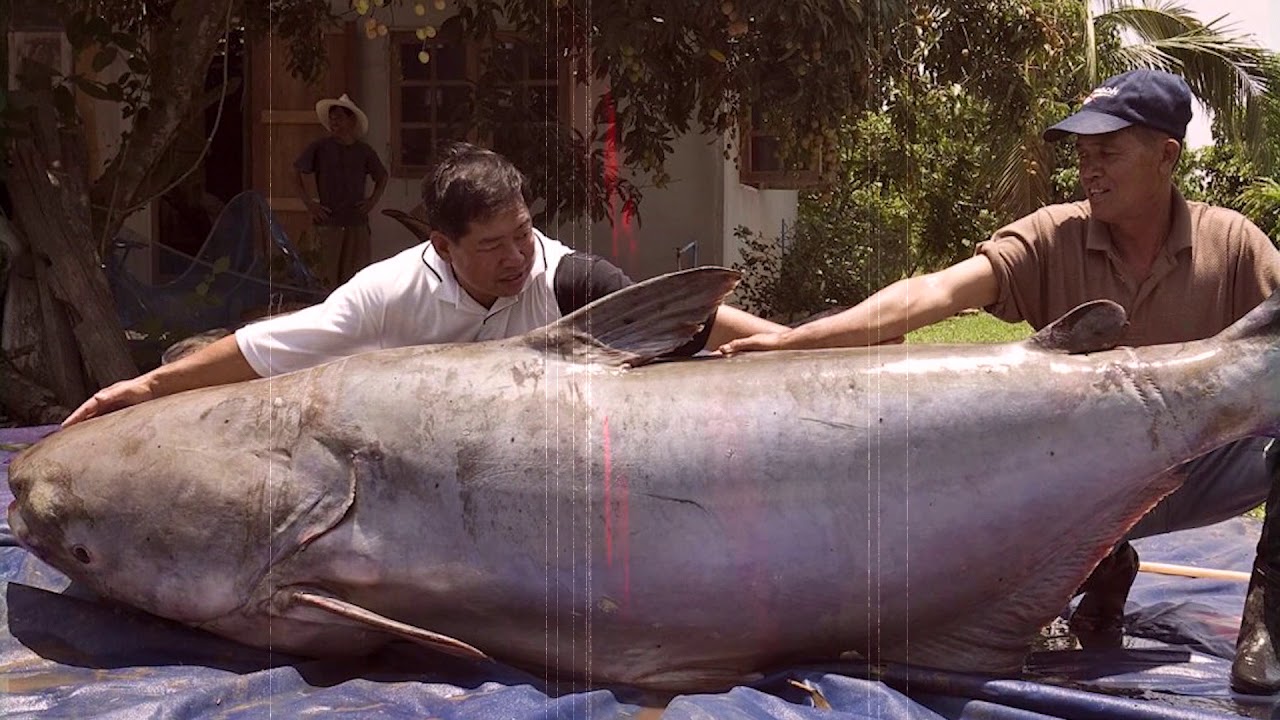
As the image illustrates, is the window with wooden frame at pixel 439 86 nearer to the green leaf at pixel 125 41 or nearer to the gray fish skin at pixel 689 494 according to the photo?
the green leaf at pixel 125 41

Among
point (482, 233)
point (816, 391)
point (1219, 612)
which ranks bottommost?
point (1219, 612)

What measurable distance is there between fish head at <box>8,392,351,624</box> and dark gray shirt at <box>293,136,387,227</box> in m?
6.39

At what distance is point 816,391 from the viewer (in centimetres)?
279

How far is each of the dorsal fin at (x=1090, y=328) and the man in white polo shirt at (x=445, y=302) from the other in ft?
2.44

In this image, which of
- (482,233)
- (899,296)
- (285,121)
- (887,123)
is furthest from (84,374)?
(887,123)

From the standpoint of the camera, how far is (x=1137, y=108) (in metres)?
3.42

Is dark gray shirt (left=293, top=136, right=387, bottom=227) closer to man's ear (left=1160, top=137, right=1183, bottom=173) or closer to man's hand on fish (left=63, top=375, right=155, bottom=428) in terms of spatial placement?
man's hand on fish (left=63, top=375, right=155, bottom=428)

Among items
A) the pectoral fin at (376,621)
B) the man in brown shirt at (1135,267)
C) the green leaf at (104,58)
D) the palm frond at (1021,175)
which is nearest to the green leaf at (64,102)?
the green leaf at (104,58)

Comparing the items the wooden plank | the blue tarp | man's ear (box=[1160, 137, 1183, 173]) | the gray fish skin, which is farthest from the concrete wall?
the gray fish skin

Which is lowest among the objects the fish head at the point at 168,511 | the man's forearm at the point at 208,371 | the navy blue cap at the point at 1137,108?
the fish head at the point at 168,511

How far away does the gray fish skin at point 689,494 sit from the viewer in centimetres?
269

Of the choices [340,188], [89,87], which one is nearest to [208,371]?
[89,87]

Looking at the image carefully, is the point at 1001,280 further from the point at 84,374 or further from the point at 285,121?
the point at 285,121

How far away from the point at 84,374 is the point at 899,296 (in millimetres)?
4969
